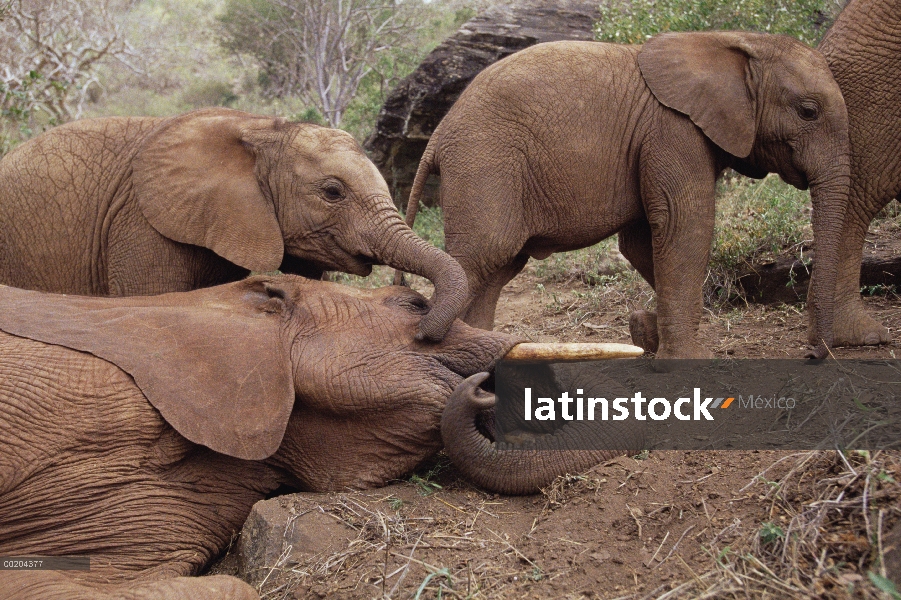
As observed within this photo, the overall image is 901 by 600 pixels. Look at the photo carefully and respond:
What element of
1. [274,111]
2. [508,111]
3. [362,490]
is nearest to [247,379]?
[362,490]

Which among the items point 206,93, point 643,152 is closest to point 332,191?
point 643,152

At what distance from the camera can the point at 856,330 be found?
Answer: 225 inches

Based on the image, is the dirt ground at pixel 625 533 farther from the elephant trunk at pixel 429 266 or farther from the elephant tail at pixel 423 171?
the elephant tail at pixel 423 171

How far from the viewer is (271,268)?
4.77 metres

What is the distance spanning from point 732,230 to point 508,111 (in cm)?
259

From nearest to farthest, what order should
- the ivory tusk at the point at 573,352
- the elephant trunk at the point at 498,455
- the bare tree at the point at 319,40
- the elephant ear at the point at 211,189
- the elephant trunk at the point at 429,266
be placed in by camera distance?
the elephant trunk at the point at 498,455, the ivory tusk at the point at 573,352, the elephant trunk at the point at 429,266, the elephant ear at the point at 211,189, the bare tree at the point at 319,40

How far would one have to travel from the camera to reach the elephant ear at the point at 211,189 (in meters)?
4.86

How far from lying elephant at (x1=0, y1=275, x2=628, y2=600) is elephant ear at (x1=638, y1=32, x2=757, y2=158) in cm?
239

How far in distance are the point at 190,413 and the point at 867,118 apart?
4261mm

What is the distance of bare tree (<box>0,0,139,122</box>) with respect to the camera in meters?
16.2

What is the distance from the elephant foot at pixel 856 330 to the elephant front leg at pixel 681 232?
75 centimetres

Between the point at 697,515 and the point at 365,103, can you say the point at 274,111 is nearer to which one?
the point at 365,103

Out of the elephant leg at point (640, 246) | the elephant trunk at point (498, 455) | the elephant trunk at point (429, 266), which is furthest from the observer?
the elephant leg at point (640, 246)

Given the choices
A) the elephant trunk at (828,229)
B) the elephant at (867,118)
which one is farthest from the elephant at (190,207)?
the elephant at (867,118)
